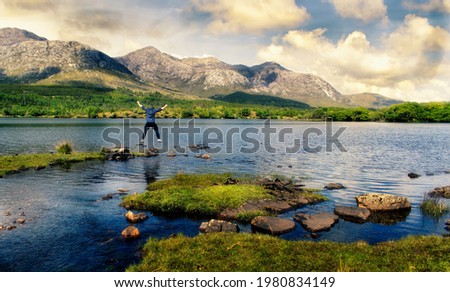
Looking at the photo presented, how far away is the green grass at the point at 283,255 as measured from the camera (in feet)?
50.9

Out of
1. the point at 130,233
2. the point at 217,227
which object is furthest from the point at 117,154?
the point at 217,227

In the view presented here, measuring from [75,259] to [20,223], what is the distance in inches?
330

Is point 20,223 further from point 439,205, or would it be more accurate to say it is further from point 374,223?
point 439,205

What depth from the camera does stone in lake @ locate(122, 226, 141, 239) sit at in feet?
69.6

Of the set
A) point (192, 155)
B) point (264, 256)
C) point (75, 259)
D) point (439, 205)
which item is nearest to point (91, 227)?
point (75, 259)

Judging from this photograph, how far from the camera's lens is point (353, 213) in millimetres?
26484

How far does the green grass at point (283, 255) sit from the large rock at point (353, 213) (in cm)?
591

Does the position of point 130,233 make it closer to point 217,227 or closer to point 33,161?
point 217,227

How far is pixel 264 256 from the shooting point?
54.8 ft

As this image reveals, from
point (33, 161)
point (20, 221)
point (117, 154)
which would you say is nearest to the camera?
point (20, 221)

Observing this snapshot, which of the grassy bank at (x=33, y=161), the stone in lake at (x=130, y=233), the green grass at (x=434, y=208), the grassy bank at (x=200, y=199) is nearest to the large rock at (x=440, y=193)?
the green grass at (x=434, y=208)

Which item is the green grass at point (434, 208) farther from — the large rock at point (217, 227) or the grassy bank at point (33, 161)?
the grassy bank at point (33, 161)

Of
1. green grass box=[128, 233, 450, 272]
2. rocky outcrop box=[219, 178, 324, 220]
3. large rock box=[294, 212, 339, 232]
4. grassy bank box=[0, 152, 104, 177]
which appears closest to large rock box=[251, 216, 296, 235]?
large rock box=[294, 212, 339, 232]

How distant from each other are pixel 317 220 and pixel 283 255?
8638 mm
